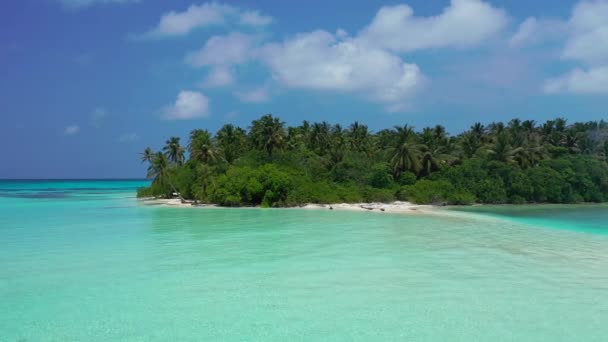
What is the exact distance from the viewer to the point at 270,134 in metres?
57.2

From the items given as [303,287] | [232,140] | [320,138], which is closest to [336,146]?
[320,138]

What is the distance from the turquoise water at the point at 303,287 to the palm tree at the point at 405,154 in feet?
103

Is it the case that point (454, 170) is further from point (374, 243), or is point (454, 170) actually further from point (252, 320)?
point (252, 320)

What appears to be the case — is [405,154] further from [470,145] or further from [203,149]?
[203,149]

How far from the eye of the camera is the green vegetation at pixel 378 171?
4494cm

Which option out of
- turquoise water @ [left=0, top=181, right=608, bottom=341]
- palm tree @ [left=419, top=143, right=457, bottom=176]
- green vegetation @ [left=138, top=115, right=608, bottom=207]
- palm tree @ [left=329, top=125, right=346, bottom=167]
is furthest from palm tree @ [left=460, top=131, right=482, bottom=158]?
turquoise water @ [left=0, top=181, right=608, bottom=341]

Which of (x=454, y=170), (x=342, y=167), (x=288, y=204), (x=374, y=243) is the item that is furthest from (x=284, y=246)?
(x=454, y=170)

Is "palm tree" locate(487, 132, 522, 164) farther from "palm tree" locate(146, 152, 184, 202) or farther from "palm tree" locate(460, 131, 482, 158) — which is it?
"palm tree" locate(146, 152, 184, 202)

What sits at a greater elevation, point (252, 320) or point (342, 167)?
Result: point (342, 167)

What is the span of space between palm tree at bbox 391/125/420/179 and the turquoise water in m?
31.3

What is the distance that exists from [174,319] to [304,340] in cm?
278

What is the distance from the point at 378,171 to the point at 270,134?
14.1 m

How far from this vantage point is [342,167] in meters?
52.5

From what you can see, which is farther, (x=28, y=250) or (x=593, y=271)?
(x=28, y=250)
